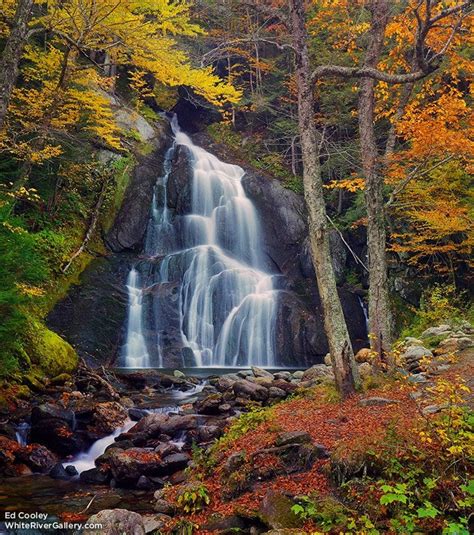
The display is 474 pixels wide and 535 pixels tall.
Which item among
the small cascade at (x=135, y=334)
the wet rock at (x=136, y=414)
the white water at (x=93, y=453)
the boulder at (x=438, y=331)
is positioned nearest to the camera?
the white water at (x=93, y=453)

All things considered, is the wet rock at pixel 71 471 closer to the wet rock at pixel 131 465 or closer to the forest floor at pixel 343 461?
the wet rock at pixel 131 465

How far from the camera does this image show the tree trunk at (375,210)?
7738 mm

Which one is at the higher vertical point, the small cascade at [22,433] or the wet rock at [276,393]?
the wet rock at [276,393]

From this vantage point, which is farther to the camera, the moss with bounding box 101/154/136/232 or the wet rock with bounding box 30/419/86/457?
the moss with bounding box 101/154/136/232

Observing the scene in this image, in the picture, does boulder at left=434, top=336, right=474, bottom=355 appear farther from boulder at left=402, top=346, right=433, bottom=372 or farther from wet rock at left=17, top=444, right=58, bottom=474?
wet rock at left=17, top=444, right=58, bottom=474

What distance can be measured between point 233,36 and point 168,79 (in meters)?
2.42

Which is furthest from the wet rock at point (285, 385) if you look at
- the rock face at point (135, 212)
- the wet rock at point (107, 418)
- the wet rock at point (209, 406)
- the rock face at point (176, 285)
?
the rock face at point (135, 212)

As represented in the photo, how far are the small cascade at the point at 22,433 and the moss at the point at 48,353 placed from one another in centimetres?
263

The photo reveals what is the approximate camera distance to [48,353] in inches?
419

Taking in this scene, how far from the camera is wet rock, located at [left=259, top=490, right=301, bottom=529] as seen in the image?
389 centimetres

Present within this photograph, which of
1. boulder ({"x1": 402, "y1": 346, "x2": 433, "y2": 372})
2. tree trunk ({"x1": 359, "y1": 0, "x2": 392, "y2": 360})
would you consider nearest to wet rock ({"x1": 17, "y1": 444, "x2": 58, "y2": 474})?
tree trunk ({"x1": 359, "y1": 0, "x2": 392, "y2": 360})

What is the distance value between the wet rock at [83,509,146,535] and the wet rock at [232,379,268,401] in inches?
216

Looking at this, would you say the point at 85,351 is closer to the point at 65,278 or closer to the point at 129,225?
the point at 65,278

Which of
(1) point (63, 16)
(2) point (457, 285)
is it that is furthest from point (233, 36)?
(2) point (457, 285)
